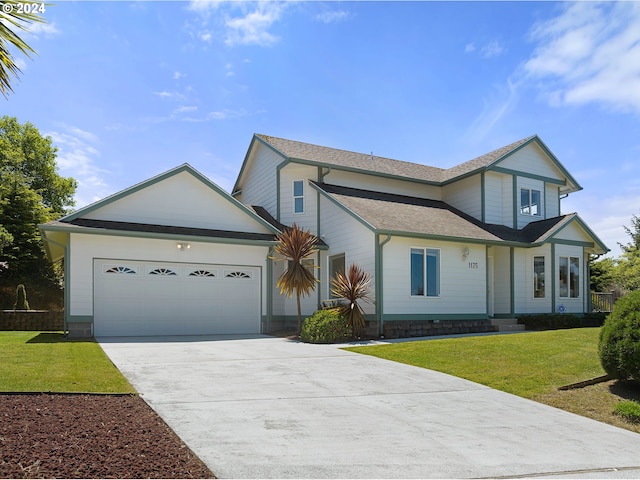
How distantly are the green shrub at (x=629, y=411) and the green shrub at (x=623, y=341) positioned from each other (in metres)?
0.82

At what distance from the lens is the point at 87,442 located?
511cm

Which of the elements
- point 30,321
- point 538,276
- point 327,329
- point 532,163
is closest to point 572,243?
point 538,276

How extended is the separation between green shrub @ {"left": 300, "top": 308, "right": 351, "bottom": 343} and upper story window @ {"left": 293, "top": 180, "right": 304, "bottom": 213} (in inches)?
251

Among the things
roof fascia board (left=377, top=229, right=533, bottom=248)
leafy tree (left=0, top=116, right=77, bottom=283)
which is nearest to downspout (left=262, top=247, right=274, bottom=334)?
roof fascia board (left=377, top=229, right=533, bottom=248)

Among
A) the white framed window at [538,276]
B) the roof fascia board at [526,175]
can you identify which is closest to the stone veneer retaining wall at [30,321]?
the roof fascia board at [526,175]

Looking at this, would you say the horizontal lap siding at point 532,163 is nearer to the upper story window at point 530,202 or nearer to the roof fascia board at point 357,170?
the upper story window at point 530,202

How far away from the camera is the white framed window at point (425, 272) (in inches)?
683

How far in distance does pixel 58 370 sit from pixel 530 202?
65.6 ft

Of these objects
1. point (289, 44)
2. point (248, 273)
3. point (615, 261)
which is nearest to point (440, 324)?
point (248, 273)

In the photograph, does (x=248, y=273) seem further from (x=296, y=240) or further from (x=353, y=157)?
(x=353, y=157)

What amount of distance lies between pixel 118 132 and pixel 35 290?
1496 cm

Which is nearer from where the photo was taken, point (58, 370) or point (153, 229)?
point (58, 370)

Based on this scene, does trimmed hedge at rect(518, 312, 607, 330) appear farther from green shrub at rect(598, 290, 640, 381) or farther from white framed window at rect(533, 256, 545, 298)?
green shrub at rect(598, 290, 640, 381)

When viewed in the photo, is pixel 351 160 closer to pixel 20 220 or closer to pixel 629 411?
pixel 629 411
